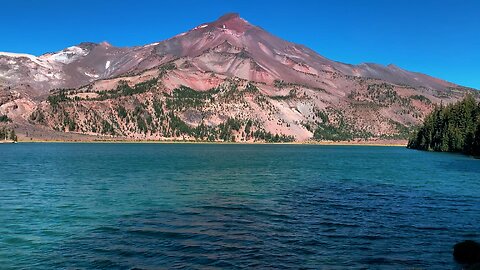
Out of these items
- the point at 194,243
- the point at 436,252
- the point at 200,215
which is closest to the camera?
the point at 436,252

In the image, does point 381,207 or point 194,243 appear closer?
point 194,243

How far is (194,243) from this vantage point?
101 ft

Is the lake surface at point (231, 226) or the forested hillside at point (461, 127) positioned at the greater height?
the forested hillside at point (461, 127)

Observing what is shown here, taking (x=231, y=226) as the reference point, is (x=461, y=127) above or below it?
above

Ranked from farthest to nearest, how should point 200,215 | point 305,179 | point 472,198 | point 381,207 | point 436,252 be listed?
1. point 305,179
2. point 472,198
3. point 381,207
4. point 200,215
5. point 436,252

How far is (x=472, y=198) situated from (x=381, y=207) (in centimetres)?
1573

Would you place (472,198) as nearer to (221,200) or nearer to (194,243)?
(221,200)

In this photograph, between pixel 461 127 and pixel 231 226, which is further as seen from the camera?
pixel 461 127

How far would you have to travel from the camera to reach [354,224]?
37.5m

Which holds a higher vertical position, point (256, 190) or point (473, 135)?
point (473, 135)

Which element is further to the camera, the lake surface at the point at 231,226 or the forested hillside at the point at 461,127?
the forested hillside at the point at 461,127

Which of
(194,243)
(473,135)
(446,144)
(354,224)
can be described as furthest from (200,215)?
(446,144)

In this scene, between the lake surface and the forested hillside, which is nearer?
the lake surface

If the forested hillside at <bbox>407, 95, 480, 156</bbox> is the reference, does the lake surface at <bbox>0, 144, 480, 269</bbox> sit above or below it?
below
